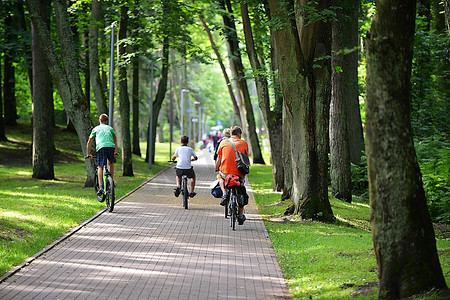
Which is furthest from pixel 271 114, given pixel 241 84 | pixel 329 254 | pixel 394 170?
pixel 394 170

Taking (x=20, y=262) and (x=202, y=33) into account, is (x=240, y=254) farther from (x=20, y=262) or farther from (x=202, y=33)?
(x=202, y=33)

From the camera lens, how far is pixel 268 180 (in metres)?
28.1

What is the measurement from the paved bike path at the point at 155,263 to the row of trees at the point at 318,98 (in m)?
1.61

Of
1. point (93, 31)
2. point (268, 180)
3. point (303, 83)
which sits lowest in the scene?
point (268, 180)

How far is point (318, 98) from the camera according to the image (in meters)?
14.4

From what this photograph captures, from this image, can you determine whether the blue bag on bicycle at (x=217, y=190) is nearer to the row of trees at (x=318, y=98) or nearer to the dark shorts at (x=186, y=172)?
the row of trees at (x=318, y=98)

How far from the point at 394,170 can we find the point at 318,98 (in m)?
7.72

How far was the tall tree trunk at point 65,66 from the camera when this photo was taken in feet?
68.4

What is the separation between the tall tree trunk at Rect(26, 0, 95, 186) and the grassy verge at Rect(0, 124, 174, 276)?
82.4 inches

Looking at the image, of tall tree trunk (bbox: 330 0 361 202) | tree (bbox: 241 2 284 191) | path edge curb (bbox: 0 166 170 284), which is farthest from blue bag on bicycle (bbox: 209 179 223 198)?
tree (bbox: 241 2 284 191)

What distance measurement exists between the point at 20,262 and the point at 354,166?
14309 mm

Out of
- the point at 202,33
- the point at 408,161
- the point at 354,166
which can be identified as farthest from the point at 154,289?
the point at 202,33

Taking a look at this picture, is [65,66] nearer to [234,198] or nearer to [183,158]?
[183,158]

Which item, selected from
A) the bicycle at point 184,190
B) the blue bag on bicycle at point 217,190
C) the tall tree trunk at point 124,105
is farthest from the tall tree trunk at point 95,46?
the blue bag on bicycle at point 217,190
